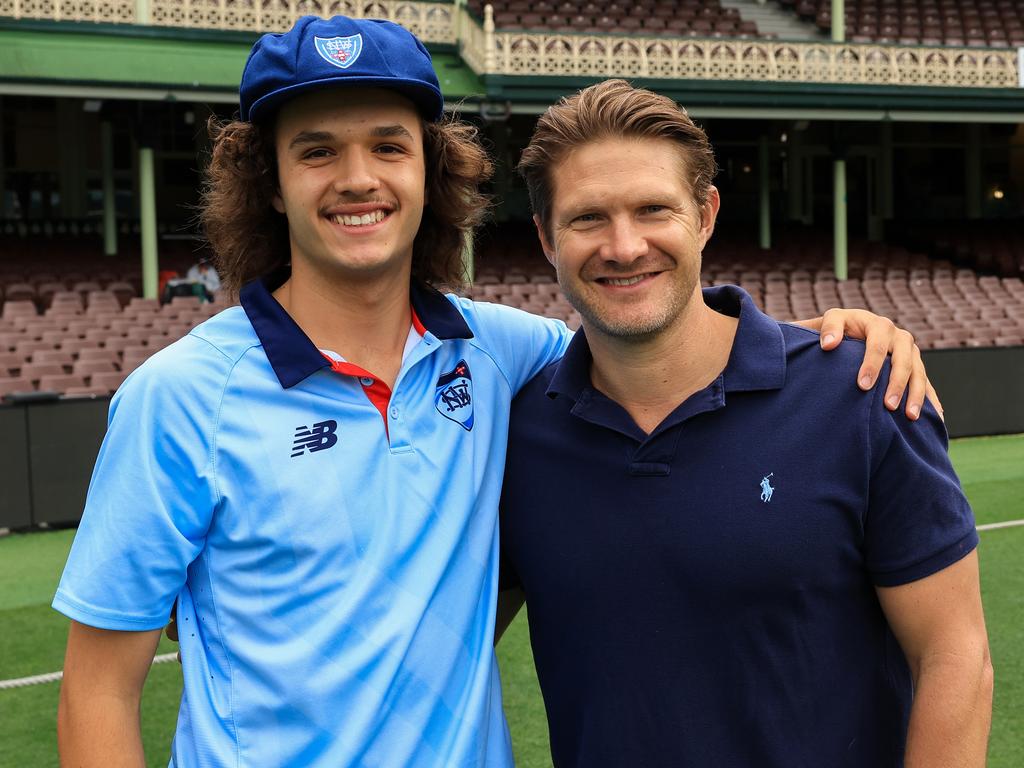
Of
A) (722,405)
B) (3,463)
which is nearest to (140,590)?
(722,405)

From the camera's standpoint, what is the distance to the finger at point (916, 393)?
7.13 ft

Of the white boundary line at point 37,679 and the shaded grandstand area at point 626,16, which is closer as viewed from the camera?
the white boundary line at point 37,679

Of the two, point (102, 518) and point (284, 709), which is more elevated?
point (102, 518)

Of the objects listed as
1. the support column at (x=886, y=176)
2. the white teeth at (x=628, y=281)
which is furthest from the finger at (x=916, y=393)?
the support column at (x=886, y=176)

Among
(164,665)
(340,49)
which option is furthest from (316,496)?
(164,665)

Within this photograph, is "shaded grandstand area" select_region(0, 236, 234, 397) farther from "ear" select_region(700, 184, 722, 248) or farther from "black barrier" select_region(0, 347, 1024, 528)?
"ear" select_region(700, 184, 722, 248)

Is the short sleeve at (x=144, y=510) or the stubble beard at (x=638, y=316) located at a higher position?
the stubble beard at (x=638, y=316)

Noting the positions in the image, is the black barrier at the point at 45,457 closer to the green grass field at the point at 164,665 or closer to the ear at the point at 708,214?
the green grass field at the point at 164,665

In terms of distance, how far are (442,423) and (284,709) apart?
653mm

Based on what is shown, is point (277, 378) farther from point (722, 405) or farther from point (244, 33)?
point (244, 33)

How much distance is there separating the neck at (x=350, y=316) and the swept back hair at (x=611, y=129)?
400 mm

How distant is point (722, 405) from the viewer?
2.24 m

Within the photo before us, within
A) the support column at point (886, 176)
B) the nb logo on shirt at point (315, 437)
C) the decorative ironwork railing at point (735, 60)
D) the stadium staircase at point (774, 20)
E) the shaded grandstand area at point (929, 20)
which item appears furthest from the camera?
the support column at point (886, 176)

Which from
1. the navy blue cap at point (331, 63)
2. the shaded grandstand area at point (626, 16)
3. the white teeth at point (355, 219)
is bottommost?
the white teeth at point (355, 219)
